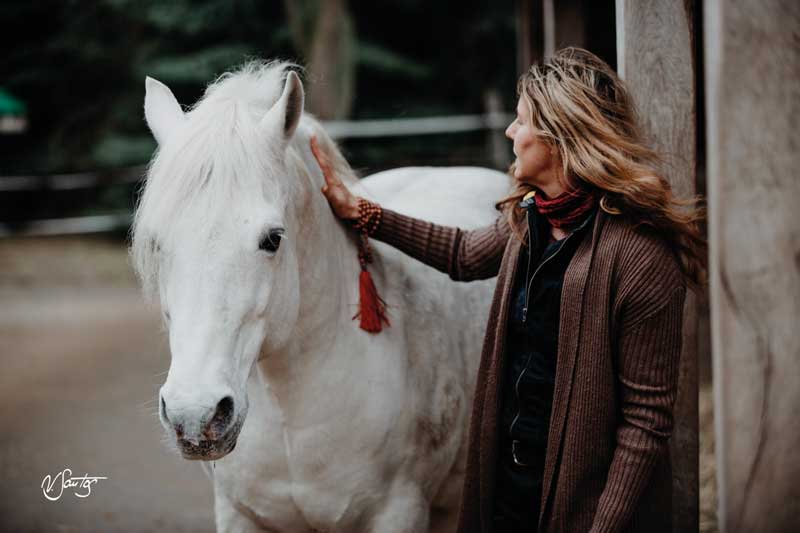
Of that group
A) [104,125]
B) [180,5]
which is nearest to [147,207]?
[180,5]

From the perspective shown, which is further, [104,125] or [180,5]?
[104,125]

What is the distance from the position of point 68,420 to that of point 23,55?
11.1 metres

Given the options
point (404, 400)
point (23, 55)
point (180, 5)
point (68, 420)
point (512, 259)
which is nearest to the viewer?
point (512, 259)

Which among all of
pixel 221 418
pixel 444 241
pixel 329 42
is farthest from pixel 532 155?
pixel 329 42

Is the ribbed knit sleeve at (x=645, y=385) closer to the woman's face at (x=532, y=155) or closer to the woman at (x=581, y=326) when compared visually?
the woman at (x=581, y=326)

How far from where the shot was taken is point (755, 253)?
125 cm

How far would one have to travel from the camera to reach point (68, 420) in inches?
209

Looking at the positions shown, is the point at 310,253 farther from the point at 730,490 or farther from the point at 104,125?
the point at 104,125

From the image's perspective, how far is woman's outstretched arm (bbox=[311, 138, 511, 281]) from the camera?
227 cm

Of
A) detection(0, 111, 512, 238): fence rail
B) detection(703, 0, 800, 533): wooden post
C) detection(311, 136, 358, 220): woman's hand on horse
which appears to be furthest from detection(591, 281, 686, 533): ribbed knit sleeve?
detection(0, 111, 512, 238): fence rail

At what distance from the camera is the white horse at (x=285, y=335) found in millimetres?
1632

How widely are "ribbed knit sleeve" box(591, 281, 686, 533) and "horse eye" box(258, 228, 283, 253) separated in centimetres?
80

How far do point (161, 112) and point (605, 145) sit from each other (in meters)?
1.14

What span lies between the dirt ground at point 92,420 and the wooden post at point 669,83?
4.81 ft
